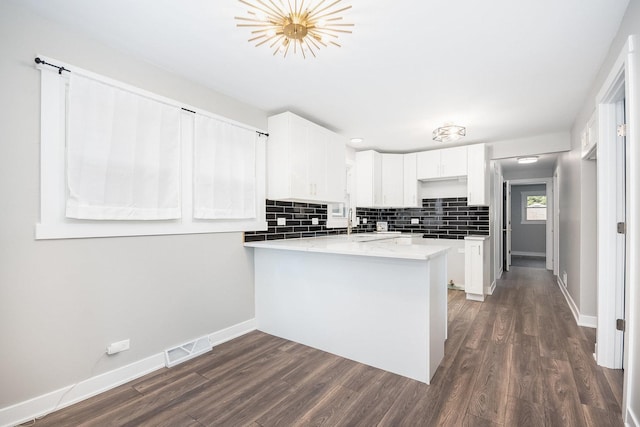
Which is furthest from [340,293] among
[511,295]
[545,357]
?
[511,295]

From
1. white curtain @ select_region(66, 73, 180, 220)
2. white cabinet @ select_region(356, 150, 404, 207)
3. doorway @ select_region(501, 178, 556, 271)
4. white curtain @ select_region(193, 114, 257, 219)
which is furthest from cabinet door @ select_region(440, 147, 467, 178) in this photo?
doorway @ select_region(501, 178, 556, 271)

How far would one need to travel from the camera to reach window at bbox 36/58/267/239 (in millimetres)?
1762

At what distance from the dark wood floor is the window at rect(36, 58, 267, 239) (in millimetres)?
1092

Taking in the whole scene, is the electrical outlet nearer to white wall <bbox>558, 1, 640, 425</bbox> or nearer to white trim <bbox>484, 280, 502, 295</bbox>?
white wall <bbox>558, 1, 640, 425</bbox>

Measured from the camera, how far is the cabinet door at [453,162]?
4.45 metres

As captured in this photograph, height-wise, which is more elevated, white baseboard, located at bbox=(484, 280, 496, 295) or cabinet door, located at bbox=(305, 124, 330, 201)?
cabinet door, located at bbox=(305, 124, 330, 201)

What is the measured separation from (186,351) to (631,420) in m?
2.85

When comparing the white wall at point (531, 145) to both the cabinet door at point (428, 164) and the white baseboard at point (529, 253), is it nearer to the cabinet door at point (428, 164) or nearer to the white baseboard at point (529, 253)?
the cabinet door at point (428, 164)

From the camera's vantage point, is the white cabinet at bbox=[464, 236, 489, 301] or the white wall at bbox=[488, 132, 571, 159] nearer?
the white wall at bbox=[488, 132, 571, 159]

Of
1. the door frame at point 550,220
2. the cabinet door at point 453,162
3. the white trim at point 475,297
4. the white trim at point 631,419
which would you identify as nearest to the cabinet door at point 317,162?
the cabinet door at point 453,162

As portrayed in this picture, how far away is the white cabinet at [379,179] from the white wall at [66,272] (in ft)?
9.24

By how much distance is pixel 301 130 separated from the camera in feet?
10.3

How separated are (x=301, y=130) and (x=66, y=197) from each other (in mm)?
2067

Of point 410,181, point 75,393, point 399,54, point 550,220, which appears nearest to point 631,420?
point 399,54
